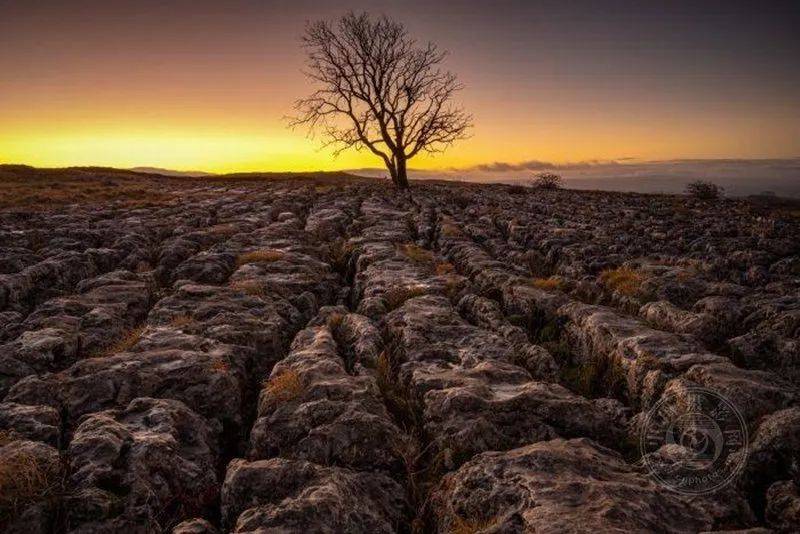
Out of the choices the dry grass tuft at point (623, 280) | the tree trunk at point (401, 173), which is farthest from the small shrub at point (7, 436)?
the tree trunk at point (401, 173)

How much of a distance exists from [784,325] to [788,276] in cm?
470

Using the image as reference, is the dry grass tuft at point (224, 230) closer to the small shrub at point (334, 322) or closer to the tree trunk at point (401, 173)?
the small shrub at point (334, 322)

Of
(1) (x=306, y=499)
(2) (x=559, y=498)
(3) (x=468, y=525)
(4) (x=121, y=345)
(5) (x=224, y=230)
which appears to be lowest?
(3) (x=468, y=525)

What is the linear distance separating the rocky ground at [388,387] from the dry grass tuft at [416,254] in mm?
175

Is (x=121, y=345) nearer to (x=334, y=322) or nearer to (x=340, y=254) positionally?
(x=334, y=322)

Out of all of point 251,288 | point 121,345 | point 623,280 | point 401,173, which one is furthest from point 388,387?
point 401,173

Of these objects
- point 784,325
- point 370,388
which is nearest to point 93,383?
point 370,388

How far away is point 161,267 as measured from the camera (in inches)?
569

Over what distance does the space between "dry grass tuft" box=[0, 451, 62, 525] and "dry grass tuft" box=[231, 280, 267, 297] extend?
6462mm

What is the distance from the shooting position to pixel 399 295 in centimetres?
1116

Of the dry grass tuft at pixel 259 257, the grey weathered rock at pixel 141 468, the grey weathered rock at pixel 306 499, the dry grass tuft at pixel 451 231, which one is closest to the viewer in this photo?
the grey weathered rock at pixel 306 499

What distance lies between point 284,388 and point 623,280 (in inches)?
362

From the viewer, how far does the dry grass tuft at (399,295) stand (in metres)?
10.9

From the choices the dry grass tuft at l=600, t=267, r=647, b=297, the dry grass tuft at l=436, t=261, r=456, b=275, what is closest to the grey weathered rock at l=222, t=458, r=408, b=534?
the dry grass tuft at l=600, t=267, r=647, b=297
